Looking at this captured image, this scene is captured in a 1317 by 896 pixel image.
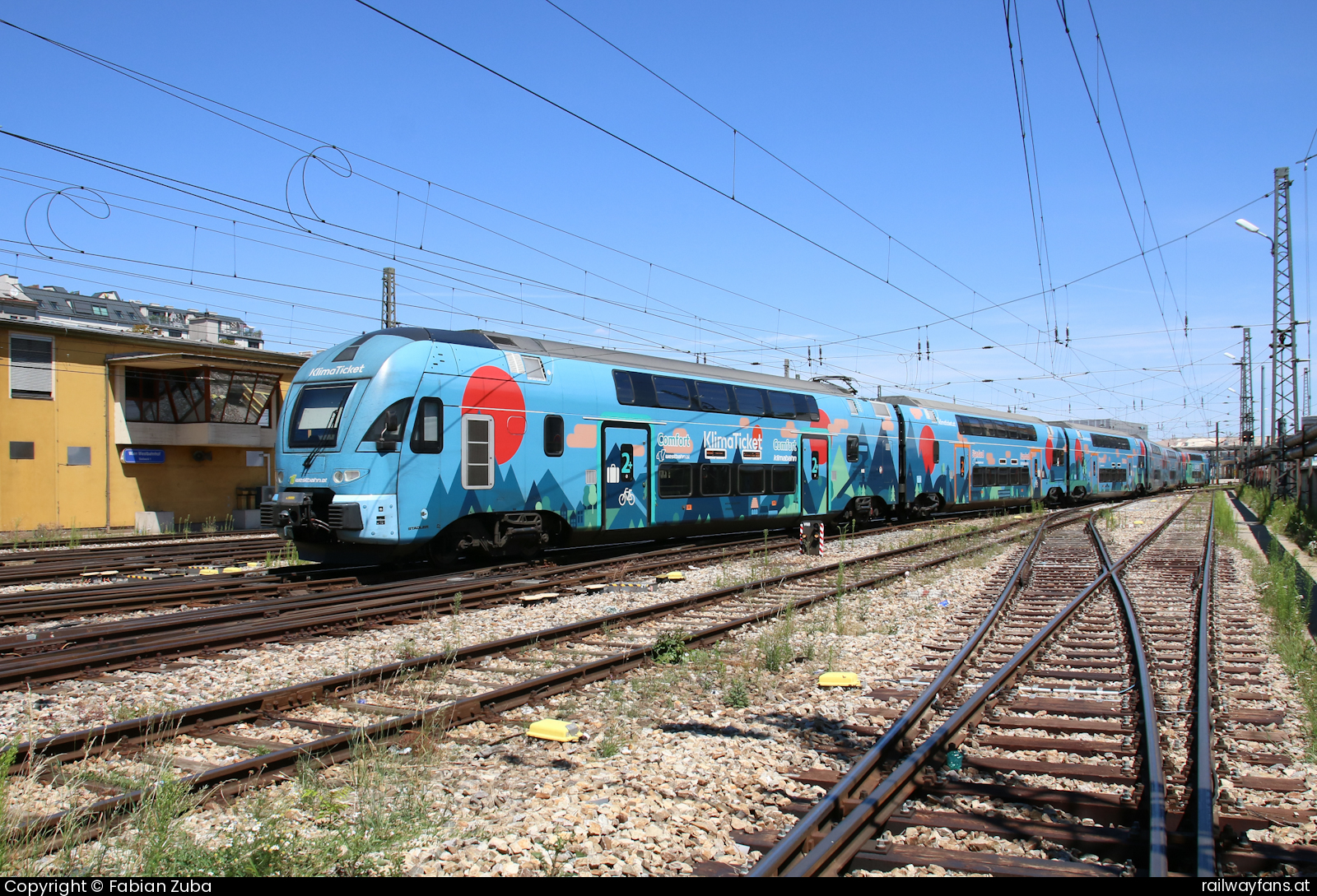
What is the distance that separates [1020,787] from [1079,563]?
1195 centimetres

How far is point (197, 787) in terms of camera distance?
4492 mm

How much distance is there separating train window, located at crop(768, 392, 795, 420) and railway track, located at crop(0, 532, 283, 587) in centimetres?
1031

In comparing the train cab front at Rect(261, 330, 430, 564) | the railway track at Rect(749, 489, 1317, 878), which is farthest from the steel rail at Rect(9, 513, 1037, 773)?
the train cab front at Rect(261, 330, 430, 564)

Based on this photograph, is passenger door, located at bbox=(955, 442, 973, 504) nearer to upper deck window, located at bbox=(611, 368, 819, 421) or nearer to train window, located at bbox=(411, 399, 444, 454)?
upper deck window, located at bbox=(611, 368, 819, 421)

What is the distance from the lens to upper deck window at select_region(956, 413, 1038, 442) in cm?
2644

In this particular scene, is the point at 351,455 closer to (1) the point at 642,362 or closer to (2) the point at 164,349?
(1) the point at 642,362

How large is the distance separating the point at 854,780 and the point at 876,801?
30cm

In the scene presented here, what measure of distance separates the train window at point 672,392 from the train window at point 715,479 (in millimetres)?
1275

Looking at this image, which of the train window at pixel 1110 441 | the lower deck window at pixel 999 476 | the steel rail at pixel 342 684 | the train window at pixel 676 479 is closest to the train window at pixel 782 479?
the train window at pixel 676 479

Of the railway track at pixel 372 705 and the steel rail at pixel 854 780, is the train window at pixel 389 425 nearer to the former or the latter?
the railway track at pixel 372 705

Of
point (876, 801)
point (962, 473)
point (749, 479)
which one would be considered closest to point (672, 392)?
point (749, 479)

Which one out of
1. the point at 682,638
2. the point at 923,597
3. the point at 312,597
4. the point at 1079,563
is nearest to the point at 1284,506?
the point at 1079,563

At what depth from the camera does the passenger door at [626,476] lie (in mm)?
14383

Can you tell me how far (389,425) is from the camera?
1151 cm
